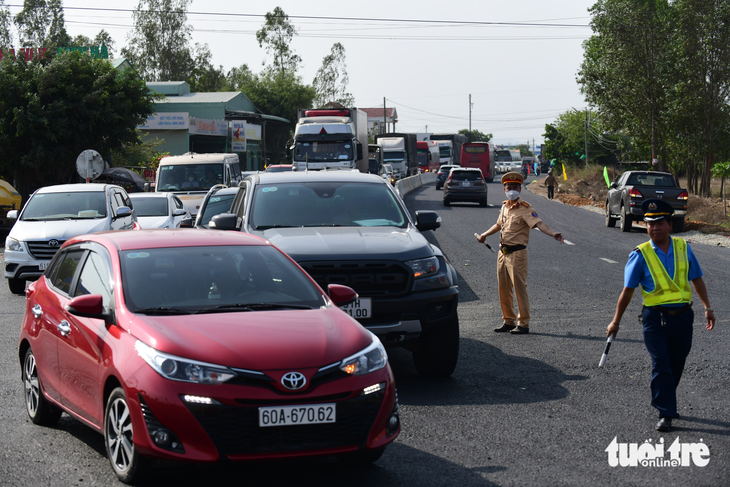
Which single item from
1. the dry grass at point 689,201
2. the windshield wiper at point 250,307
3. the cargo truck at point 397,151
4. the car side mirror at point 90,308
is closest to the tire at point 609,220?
the dry grass at point 689,201

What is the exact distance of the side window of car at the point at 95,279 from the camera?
531cm

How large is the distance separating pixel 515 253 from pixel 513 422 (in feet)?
13.5

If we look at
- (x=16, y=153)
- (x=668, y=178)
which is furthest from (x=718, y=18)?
(x=16, y=153)

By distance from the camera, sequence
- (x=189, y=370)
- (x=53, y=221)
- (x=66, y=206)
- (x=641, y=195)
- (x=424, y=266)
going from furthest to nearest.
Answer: (x=641, y=195) < (x=66, y=206) < (x=53, y=221) < (x=424, y=266) < (x=189, y=370)

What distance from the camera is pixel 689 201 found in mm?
31141

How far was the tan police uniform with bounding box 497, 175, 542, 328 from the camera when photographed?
32.5 feet

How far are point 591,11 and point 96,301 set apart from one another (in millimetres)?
51960

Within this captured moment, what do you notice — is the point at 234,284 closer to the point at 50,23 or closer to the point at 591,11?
the point at 591,11

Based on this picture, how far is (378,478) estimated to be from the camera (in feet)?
16.0

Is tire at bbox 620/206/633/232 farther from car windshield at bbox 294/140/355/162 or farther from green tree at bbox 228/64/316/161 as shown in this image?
green tree at bbox 228/64/316/161

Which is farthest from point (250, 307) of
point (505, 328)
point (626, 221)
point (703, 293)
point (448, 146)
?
point (448, 146)

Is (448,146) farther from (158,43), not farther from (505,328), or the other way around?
(505,328)

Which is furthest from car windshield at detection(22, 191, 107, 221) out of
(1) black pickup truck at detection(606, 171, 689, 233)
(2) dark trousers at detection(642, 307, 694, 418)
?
(1) black pickup truck at detection(606, 171, 689, 233)

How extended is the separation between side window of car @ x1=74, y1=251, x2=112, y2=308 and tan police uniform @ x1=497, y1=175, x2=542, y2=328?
212 inches
